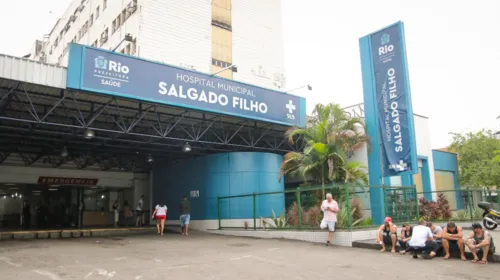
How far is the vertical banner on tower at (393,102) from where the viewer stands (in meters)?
16.4

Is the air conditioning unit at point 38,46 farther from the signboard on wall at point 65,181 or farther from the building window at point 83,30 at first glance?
the signboard on wall at point 65,181

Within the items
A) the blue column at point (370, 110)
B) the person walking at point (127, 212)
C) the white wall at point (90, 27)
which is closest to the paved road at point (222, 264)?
the blue column at point (370, 110)

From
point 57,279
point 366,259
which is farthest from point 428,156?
point 57,279

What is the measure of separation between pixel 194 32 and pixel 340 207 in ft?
81.3

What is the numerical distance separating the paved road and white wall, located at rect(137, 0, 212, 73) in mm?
22222

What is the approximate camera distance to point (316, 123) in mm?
17969

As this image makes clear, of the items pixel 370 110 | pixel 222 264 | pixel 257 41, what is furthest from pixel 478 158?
pixel 222 264

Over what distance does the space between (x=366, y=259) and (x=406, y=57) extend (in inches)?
394

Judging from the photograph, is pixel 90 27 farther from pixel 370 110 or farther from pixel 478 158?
pixel 478 158

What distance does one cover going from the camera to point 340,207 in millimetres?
13977

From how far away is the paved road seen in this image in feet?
25.6

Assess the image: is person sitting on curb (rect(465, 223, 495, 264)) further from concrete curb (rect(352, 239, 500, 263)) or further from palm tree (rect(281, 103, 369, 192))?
palm tree (rect(281, 103, 369, 192))

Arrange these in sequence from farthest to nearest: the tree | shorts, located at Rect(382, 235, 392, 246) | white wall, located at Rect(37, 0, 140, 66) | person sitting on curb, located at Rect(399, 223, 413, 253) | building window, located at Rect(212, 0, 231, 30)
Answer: building window, located at Rect(212, 0, 231, 30), white wall, located at Rect(37, 0, 140, 66), the tree, shorts, located at Rect(382, 235, 392, 246), person sitting on curb, located at Rect(399, 223, 413, 253)

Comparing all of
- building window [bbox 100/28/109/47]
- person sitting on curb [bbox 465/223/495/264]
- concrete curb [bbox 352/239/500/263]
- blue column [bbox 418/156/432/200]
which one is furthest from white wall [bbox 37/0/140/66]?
person sitting on curb [bbox 465/223/495/264]
